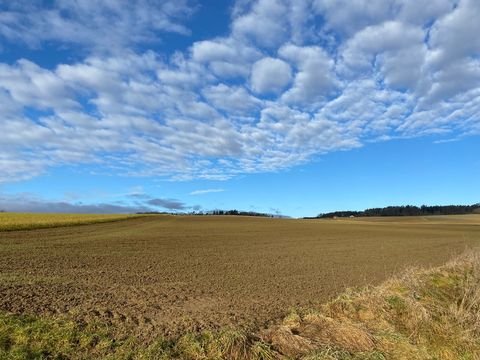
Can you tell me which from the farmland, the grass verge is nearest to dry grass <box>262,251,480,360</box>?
the grass verge

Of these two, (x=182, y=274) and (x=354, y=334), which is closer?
(x=354, y=334)

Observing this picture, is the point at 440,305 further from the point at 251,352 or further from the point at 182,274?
the point at 182,274

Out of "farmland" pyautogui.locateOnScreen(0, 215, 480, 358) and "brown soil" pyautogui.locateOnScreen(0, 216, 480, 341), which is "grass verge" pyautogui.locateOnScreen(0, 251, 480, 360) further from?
"brown soil" pyautogui.locateOnScreen(0, 216, 480, 341)

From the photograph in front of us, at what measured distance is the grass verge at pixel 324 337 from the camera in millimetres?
7441

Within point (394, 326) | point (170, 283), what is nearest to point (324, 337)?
point (394, 326)

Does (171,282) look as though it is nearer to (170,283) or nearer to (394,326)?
(170,283)

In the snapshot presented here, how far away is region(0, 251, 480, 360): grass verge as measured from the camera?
293 inches

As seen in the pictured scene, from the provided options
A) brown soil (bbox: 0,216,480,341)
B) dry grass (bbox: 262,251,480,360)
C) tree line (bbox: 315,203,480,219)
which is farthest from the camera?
tree line (bbox: 315,203,480,219)

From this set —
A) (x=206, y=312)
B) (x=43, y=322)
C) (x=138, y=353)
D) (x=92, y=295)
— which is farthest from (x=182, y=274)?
(x=138, y=353)

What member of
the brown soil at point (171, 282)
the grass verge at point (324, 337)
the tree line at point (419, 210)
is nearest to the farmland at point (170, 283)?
the brown soil at point (171, 282)

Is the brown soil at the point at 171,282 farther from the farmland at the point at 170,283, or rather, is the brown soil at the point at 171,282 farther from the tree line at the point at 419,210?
the tree line at the point at 419,210

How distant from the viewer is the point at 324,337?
8461 mm

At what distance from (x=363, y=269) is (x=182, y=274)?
8785mm

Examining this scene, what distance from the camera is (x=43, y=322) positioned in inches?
338
